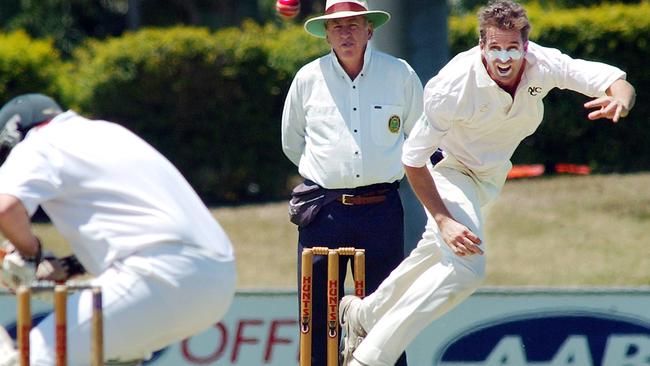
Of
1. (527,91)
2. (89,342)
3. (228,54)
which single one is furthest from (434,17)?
(228,54)

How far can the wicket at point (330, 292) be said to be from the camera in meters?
5.63

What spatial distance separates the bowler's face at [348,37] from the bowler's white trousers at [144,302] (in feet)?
5.88

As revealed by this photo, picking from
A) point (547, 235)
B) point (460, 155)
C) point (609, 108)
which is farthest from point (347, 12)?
point (547, 235)

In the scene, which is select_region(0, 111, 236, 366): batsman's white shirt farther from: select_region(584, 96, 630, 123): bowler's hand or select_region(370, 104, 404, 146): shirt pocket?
select_region(370, 104, 404, 146): shirt pocket

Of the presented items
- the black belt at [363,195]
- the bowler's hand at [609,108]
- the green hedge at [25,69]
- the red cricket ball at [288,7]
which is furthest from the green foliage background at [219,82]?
the bowler's hand at [609,108]

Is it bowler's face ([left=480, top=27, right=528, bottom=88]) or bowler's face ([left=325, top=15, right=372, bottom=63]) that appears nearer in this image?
bowler's face ([left=480, top=27, right=528, bottom=88])

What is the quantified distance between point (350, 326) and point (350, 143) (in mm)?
759

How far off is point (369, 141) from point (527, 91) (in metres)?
0.87

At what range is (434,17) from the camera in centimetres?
728

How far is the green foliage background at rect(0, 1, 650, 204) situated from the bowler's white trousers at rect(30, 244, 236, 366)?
8.46m

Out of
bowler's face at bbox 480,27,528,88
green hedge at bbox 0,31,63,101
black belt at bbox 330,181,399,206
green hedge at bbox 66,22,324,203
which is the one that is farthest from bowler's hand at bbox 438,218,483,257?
green hedge at bbox 0,31,63,101

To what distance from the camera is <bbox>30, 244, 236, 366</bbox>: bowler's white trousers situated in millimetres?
4211

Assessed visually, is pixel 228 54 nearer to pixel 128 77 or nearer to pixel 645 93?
pixel 128 77

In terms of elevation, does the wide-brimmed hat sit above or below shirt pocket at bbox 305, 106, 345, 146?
above
